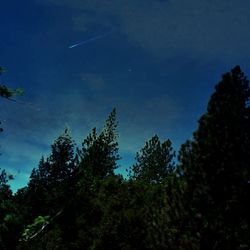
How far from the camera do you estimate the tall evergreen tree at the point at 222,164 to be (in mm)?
21859

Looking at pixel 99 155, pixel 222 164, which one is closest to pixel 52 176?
pixel 99 155

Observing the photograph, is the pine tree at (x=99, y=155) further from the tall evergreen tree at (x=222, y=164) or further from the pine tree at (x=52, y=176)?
the tall evergreen tree at (x=222, y=164)

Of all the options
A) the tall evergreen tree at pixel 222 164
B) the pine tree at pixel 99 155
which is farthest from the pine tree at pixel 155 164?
the tall evergreen tree at pixel 222 164

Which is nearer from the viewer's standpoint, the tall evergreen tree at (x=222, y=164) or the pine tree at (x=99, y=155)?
the tall evergreen tree at (x=222, y=164)

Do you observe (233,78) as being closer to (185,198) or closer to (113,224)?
(185,198)

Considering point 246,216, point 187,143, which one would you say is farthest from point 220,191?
point 187,143

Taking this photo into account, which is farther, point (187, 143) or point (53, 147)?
point (53, 147)

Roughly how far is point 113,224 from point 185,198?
11.8m

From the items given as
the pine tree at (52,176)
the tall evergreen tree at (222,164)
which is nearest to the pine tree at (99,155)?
the pine tree at (52,176)

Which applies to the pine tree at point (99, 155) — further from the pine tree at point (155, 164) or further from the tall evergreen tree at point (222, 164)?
the tall evergreen tree at point (222, 164)

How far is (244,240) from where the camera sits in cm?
2147

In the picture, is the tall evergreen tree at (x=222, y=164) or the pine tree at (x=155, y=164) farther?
the pine tree at (x=155, y=164)

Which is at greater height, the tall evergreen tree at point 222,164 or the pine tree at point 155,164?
the pine tree at point 155,164

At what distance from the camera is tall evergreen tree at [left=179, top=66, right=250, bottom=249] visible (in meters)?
21.9
